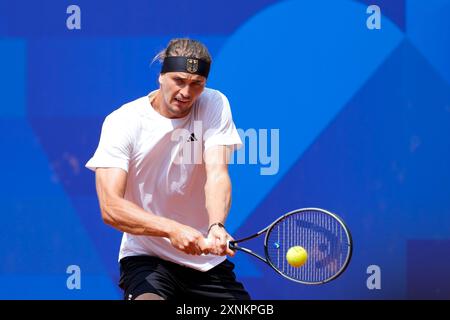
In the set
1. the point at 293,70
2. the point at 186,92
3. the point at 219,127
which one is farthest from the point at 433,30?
the point at 186,92

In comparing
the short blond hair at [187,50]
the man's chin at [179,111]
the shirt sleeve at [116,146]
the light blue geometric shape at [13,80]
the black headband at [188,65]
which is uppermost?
the light blue geometric shape at [13,80]

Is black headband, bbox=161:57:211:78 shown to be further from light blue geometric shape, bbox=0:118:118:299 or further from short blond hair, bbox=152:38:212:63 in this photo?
light blue geometric shape, bbox=0:118:118:299

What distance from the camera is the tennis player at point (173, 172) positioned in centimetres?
438

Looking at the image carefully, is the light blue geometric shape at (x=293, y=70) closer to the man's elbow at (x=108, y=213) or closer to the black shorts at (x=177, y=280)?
the black shorts at (x=177, y=280)

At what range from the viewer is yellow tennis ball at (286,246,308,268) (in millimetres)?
4336

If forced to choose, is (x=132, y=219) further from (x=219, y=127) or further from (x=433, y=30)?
(x=433, y=30)

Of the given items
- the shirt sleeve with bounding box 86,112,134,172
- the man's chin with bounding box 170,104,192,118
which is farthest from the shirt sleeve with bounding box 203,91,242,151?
the shirt sleeve with bounding box 86,112,134,172

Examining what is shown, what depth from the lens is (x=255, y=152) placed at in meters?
5.67

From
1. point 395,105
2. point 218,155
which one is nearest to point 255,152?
point 395,105

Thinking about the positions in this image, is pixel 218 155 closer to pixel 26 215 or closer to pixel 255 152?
pixel 255 152

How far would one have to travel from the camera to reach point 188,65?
447 centimetres

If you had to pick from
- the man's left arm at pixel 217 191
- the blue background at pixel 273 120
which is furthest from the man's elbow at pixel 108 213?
the blue background at pixel 273 120

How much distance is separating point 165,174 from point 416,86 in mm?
1733
